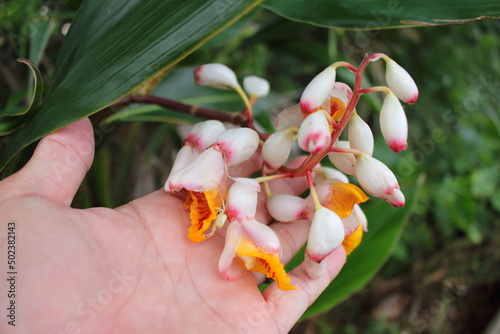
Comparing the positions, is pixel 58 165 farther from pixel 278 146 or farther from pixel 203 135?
pixel 278 146

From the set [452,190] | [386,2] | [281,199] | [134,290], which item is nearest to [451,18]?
[386,2]

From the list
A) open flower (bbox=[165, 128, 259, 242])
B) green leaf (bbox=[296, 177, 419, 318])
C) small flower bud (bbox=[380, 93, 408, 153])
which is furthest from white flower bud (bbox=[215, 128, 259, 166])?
green leaf (bbox=[296, 177, 419, 318])

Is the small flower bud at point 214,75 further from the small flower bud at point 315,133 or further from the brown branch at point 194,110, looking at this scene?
the small flower bud at point 315,133

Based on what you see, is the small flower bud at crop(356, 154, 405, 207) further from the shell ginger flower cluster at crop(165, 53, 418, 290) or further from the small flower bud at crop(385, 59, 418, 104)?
the small flower bud at crop(385, 59, 418, 104)

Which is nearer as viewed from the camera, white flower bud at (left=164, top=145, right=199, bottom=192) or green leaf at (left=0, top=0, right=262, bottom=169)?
green leaf at (left=0, top=0, right=262, bottom=169)

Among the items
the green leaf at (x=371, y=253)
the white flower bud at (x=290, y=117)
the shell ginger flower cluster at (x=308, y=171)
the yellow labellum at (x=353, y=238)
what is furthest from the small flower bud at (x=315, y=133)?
the green leaf at (x=371, y=253)
